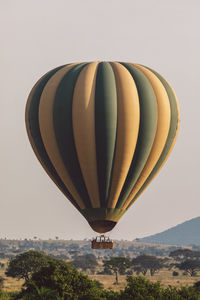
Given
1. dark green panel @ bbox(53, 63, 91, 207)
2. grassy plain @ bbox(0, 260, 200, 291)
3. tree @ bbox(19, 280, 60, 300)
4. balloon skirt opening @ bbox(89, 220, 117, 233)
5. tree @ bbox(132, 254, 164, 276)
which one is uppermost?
dark green panel @ bbox(53, 63, 91, 207)

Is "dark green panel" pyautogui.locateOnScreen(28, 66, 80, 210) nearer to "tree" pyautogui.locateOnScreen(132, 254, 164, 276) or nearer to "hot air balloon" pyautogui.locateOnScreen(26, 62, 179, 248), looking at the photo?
"hot air balloon" pyautogui.locateOnScreen(26, 62, 179, 248)

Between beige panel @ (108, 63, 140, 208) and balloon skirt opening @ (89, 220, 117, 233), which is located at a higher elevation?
beige panel @ (108, 63, 140, 208)

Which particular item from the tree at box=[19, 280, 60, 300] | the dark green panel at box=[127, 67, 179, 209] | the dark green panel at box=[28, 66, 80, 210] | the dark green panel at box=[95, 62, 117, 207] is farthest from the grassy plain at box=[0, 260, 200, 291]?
the tree at box=[19, 280, 60, 300]

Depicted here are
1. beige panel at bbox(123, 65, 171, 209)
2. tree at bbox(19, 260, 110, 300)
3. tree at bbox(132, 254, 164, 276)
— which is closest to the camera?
tree at bbox(19, 260, 110, 300)

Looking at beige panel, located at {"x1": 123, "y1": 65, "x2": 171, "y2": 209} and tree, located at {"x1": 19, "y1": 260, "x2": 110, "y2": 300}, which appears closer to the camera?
tree, located at {"x1": 19, "y1": 260, "x2": 110, "y2": 300}

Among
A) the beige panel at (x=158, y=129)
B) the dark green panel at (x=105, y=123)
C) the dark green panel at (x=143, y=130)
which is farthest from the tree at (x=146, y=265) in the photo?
the dark green panel at (x=105, y=123)

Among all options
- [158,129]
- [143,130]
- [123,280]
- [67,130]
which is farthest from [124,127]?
[123,280]

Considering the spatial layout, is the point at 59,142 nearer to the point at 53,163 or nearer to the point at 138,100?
the point at 53,163
